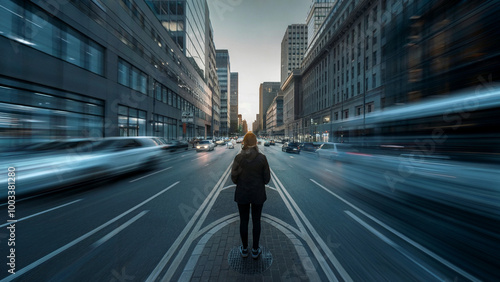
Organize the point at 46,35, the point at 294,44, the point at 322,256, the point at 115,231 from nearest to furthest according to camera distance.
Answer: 1. the point at 322,256
2. the point at 115,231
3. the point at 46,35
4. the point at 294,44

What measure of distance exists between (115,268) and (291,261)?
263cm

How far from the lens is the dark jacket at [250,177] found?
2.74 metres

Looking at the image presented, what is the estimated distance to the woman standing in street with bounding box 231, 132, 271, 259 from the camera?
274 cm

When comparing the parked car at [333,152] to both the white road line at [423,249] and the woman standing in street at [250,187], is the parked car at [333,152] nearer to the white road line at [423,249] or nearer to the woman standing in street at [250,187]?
the white road line at [423,249]

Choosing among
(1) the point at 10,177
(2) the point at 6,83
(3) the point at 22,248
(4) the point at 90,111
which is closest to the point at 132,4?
(4) the point at 90,111

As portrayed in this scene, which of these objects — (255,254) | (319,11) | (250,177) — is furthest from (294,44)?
(255,254)

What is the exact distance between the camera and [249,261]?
2.72 m

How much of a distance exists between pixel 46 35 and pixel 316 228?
67.9ft

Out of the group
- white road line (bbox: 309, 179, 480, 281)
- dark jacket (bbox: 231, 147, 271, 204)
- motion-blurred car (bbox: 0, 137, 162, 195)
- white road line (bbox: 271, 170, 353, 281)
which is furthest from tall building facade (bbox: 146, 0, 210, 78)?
white road line (bbox: 309, 179, 480, 281)

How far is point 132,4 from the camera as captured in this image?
2159 centimetres

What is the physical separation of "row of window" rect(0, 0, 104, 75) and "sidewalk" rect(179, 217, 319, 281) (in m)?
17.6

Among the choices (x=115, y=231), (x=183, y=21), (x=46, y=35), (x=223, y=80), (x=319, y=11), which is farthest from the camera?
(x=223, y=80)

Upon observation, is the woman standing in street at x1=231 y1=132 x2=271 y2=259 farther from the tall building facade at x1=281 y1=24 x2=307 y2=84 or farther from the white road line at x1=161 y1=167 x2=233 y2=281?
the tall building facade at x1=281 y1=24 x2=307 y2=84

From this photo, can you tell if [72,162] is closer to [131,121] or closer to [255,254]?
[255,254]
